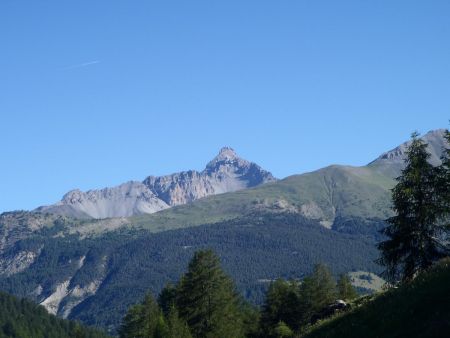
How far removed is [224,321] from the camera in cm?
6981

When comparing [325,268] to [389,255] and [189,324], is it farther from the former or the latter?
[389,255]

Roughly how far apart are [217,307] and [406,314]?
4291 cm

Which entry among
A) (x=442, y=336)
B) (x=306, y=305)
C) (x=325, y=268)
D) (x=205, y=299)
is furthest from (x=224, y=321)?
(x=442, y=336)

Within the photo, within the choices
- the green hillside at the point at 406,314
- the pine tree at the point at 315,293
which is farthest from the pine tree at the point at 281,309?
the green hillside at the point at 406,314

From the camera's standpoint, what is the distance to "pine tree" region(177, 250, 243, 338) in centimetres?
6994

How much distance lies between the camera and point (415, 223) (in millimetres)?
47938

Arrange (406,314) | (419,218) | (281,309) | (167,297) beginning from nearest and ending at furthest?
(406,314) < (419,218) < (281,309) < (167,297)

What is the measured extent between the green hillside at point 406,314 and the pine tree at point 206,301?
3497 cm

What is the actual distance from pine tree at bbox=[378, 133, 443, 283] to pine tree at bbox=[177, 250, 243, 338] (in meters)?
24.8

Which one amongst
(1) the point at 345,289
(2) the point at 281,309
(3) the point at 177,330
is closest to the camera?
(3) the point at 177,330

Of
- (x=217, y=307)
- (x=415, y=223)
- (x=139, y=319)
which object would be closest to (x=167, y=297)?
(x=139, y=319)

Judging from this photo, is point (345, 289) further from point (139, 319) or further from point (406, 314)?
point (406, 314)

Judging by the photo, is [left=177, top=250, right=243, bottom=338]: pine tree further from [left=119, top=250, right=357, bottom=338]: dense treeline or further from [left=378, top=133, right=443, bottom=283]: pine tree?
[left=378, top=133, right=443, bottom=283]: pine tree

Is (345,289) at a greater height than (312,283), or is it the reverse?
(312,283)
